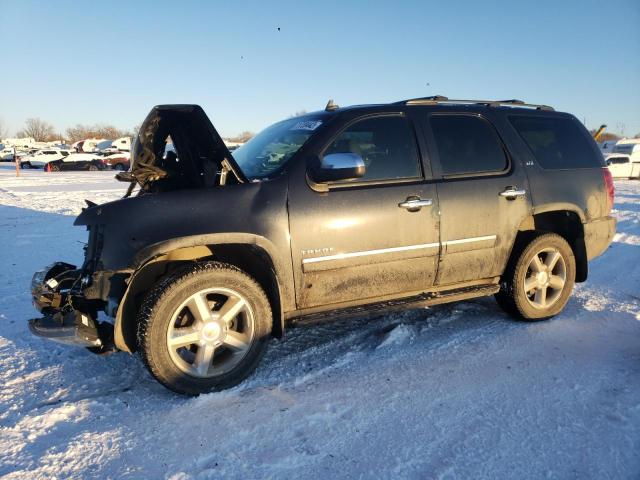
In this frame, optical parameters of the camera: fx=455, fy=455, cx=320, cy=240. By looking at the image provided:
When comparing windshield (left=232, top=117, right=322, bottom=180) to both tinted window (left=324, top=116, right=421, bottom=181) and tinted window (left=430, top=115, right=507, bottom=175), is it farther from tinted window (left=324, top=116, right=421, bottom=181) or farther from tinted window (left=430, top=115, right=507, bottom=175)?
tinted window (left=430, top=115, right=507, bottom=175)

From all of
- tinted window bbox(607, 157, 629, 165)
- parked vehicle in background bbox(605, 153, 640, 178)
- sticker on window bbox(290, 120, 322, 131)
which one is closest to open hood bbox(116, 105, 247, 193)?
sticker on window bbox(290, 120, 322, 131)

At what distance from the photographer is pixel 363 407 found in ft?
9.12

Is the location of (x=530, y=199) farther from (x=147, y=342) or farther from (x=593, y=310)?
(x=147, y=342)

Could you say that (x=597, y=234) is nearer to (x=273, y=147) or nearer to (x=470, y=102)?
(x=470, y=102)

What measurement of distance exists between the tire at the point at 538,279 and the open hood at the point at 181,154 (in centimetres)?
254

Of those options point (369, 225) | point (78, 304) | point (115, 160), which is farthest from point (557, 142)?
point (115, 160)

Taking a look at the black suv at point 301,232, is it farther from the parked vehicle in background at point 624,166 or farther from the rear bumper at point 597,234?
the parked vehicle in background at point 624,166

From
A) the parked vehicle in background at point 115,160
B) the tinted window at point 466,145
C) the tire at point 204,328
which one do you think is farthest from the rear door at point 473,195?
the parked vehicle in background at point 115,160

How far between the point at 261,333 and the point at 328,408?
0.70 metres

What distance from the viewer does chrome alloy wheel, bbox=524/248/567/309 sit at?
416 centimetres

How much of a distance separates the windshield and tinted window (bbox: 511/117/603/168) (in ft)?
6.58

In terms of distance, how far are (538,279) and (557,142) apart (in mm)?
1337

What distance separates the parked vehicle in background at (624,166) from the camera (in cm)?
2344

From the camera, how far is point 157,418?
2.72 meters
